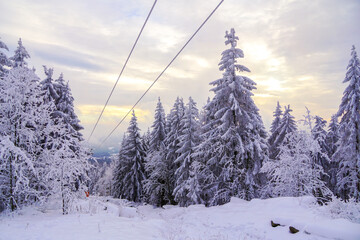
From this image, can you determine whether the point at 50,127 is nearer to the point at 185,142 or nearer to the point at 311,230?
the point at 311,230

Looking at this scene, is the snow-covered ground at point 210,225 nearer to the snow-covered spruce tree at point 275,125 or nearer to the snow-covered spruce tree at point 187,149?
the snow-covered spruce tree at point 187,149

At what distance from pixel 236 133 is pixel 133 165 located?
21796 mm

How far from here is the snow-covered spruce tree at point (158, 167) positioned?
29906mm

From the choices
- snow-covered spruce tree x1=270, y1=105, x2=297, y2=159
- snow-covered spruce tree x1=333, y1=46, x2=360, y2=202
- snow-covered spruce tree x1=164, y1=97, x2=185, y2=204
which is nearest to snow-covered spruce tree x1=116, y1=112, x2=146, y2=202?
snow-covered spruce tree x1=164, y1=97, x2=185, y2=204

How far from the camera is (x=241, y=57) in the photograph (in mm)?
17016

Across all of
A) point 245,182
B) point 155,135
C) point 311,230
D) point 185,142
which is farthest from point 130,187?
point 311,230

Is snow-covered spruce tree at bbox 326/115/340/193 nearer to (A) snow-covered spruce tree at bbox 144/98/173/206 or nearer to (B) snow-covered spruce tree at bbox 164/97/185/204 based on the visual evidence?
(B) snow-covered spruce tree at bbox 164/97/185/204

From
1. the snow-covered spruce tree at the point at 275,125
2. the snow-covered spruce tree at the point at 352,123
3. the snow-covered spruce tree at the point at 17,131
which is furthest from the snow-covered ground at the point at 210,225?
the snow-covered spruce tree at the point at 275,125

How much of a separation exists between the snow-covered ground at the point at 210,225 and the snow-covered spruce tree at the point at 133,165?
2298 cm

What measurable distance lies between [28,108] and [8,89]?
1.30 metres

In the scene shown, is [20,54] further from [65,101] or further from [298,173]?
[298,173]

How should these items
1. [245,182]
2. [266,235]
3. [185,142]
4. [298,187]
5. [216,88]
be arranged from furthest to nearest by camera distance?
[185,142]
[216,88]
[245,182]
[298,187]
[266,235]

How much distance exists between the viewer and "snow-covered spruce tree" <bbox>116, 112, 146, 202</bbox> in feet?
113

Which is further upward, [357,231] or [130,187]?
[357,231]
